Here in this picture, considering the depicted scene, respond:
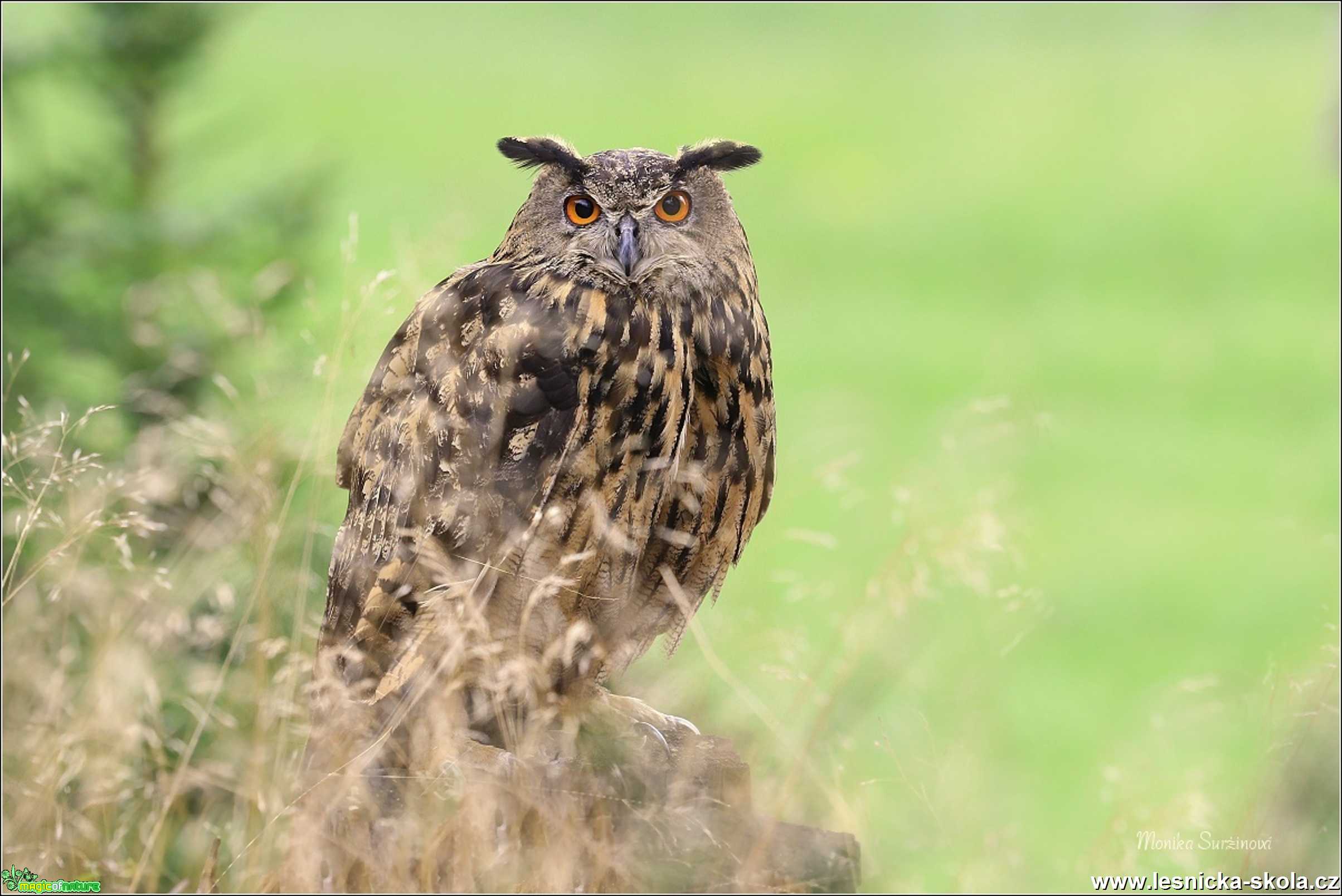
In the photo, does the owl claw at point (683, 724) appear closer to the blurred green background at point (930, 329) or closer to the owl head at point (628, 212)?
the blurred green background at point (930, 329)

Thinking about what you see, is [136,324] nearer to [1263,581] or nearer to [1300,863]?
[1300,863]

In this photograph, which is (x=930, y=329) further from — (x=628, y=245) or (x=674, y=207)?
(x=628, y=245)

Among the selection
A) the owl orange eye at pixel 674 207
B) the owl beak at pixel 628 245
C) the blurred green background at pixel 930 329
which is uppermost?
the owl orange eye at pixel 674 207

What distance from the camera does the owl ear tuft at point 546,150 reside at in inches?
101

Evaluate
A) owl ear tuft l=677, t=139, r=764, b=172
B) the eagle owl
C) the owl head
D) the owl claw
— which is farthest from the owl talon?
owl ear tuft l=677, t=139, r=764, b=172

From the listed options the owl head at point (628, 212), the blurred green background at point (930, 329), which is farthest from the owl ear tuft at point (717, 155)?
the blurred green background at point (930, 329)

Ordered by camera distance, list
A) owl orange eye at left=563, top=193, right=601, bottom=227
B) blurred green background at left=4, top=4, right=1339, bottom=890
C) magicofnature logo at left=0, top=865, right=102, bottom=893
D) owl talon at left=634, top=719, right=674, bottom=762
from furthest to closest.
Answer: blurred green background at left=4, top=4, right=1339, bottom=890
owl orange eye at left=563, top=193, right=601, bottom=227
owl talon at left=634, top=719, right=674, bottom=762
magicofnature logo at left=0, top=865, right=102, bottom=893

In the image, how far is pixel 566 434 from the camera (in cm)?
245

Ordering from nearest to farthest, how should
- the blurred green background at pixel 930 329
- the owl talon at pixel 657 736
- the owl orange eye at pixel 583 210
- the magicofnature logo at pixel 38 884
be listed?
the magicofnature logo at pixel 38 884, the owl talon at pixel 657 736, the owl orange eye at pixel 583 210, the blurred green background at pixel 930 329

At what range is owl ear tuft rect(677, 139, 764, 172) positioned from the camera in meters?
2.59

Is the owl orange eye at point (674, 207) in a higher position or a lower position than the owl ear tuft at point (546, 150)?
lower

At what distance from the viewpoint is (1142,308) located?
17469 millimetres

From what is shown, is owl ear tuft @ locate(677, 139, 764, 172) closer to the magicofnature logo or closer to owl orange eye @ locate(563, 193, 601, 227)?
owl orange eye @ locate(563, 193, 601, 227)

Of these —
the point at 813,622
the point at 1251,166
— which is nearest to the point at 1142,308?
the point at 1251,166
